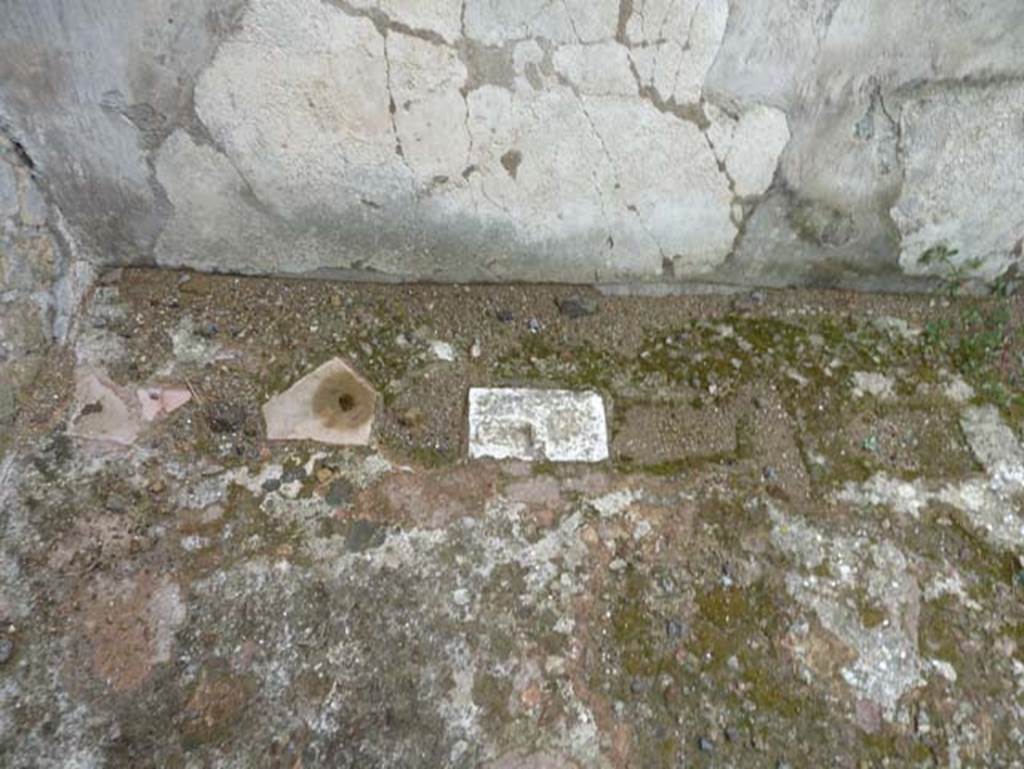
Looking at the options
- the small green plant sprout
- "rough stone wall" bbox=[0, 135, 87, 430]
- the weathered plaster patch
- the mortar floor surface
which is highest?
the weathered plaster patch

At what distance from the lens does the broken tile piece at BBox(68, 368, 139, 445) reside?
185 cm

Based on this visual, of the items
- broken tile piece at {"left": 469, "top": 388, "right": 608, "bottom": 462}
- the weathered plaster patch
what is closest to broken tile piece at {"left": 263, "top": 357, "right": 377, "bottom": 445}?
broken tile piece at {"left": 469, "top": 388, "right": 608, "bottom": 462}

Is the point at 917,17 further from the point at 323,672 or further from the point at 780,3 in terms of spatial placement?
the point at 323,672

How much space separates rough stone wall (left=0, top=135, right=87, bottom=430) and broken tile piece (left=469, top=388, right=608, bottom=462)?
1.16 m

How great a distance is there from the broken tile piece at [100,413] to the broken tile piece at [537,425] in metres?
0.89

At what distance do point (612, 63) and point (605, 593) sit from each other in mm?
1332

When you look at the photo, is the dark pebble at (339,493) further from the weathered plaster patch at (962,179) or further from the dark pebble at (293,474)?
the weathered plaster patch at (962,179)

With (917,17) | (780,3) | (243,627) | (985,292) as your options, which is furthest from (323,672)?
(985,292)

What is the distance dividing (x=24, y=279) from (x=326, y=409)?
0.85 meters

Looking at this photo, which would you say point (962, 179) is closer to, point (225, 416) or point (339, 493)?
point (339, 493)

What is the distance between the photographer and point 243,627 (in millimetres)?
1571

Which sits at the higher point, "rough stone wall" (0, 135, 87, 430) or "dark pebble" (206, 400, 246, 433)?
"rough stone wall" (0, 135, 87, 430)

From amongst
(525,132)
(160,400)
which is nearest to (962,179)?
(525,132)

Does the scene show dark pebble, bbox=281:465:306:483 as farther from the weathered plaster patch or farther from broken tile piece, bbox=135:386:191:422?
the weathered plaster patch
